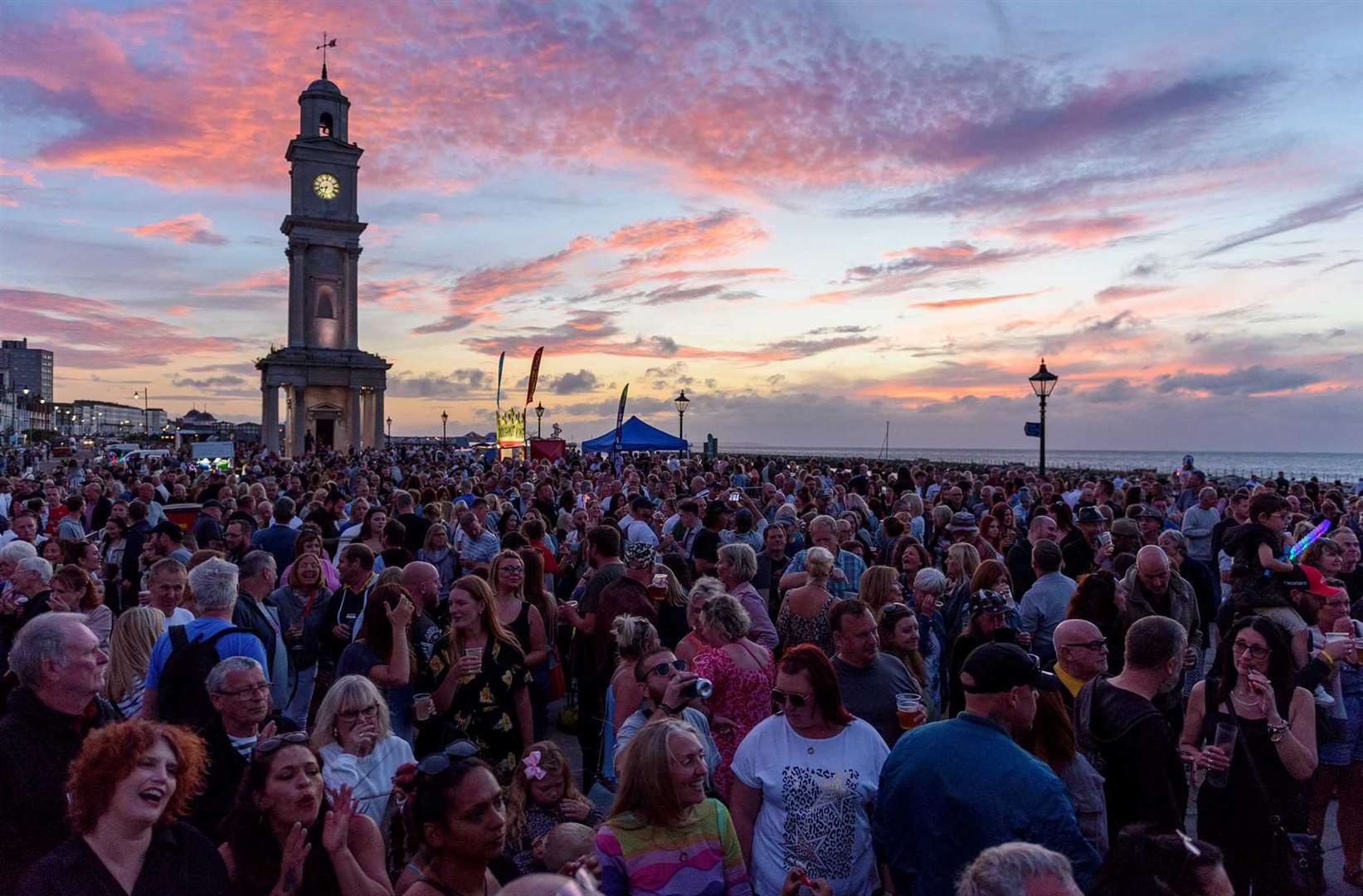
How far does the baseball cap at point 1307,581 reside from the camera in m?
6.31

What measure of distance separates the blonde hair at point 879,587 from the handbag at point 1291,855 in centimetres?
218

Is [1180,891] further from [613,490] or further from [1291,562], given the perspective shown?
[613,490]

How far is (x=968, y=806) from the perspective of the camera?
329cm

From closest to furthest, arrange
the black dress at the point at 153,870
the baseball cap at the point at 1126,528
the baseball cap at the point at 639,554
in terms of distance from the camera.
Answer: the black dress at the point at 153,870 < the baseball cap at the point at 639,554 < the baseball cap at the point at 1126,528

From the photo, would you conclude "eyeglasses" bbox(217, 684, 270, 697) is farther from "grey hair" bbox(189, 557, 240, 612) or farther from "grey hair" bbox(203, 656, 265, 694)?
"grey hair" bbox(189, 557, 240, 612)

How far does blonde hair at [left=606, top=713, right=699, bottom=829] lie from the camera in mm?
3381

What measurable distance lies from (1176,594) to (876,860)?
12.5 ft

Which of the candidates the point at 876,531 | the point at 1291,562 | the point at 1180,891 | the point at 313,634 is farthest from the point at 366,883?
the point at 876,531

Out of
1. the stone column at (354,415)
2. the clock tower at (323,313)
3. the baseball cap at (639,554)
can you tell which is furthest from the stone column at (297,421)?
the baseball cap at (639,554)

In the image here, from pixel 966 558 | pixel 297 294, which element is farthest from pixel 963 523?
pixel 297 294

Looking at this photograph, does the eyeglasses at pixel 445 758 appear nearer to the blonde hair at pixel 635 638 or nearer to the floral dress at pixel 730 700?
the blonde hair at pixel 635 638

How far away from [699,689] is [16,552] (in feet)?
19.8

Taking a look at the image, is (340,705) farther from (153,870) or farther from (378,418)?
(378,418)

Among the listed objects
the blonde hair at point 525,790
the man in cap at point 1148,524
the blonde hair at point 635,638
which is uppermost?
the man in cap at point 1148,524
